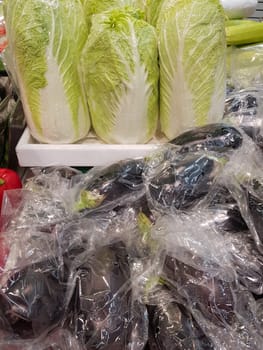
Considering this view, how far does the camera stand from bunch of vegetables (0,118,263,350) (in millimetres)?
550

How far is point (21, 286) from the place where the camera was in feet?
1.81

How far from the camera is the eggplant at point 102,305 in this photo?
54cm

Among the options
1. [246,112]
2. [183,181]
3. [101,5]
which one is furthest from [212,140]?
[101,5]

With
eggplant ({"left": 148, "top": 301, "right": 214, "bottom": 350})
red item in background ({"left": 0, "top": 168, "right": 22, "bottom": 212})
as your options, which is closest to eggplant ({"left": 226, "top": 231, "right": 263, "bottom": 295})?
eggplant ({"left": 148, "top": 301, "right": 214, "bottom": 350})

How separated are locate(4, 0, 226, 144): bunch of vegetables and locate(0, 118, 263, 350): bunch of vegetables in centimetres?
21

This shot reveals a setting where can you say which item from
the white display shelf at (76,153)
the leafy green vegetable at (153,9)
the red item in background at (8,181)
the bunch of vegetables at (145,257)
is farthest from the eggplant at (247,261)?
the leafy green vegetable at (153,9)

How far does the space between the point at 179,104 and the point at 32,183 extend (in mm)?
413

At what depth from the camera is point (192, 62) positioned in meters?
0.91

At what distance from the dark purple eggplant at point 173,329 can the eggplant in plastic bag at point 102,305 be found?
0.13 feet

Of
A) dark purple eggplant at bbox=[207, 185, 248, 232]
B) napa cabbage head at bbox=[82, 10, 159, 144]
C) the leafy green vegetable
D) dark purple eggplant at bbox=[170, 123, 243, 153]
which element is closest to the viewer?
dark purple eggplant at bbox=[207, 185, 248, 232]

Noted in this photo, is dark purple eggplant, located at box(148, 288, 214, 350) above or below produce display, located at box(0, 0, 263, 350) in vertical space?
below

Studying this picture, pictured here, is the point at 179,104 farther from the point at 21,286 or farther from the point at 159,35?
the point at 21,286

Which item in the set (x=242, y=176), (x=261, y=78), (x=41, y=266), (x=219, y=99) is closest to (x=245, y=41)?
(x=261, y=78)

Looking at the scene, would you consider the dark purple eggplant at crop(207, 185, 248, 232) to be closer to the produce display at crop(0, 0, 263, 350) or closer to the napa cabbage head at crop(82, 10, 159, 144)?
the produce display at crop(0, 0, 263, 350)
